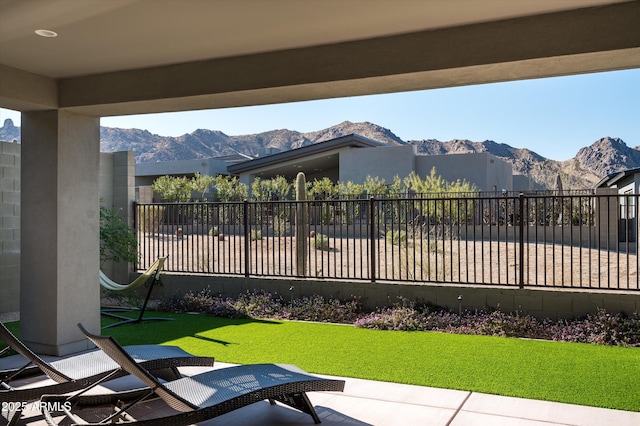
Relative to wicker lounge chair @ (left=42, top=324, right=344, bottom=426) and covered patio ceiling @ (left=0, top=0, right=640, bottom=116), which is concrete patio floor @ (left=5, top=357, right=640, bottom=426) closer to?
wicker lounge chair @ (left=42, top=324, right=344, bottom=426)

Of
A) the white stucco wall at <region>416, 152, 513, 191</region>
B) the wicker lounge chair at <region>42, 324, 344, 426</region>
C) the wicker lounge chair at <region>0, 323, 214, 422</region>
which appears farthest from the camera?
the white stucco wall at <region>416, 152, 513, 191</region>

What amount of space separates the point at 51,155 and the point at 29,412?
2.96m

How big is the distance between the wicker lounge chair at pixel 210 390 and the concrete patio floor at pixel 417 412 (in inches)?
9.3

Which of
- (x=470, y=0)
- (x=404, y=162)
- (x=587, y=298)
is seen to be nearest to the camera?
(x=470, y=0)

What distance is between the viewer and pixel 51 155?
6.38 m

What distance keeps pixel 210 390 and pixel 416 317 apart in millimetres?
4527

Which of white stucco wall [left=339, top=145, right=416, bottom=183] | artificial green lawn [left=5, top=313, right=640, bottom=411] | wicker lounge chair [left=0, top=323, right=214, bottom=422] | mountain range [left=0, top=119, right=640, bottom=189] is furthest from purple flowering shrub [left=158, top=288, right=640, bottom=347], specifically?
mountain range [left=0, top=119, right=640, bottom=189]

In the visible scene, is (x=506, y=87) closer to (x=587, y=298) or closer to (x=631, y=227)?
(x=631, y=227)

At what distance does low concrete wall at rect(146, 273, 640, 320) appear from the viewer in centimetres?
724

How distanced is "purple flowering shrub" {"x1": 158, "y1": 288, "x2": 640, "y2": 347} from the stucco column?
2.65 meters

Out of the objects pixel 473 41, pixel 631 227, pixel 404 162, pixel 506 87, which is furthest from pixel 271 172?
pixel 506 87

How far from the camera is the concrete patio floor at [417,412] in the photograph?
4203 millimetres

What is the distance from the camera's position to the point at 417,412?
4.43m

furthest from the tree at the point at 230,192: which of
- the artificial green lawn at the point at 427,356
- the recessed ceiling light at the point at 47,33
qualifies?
the recessed ceiling light at the point at 47,33
